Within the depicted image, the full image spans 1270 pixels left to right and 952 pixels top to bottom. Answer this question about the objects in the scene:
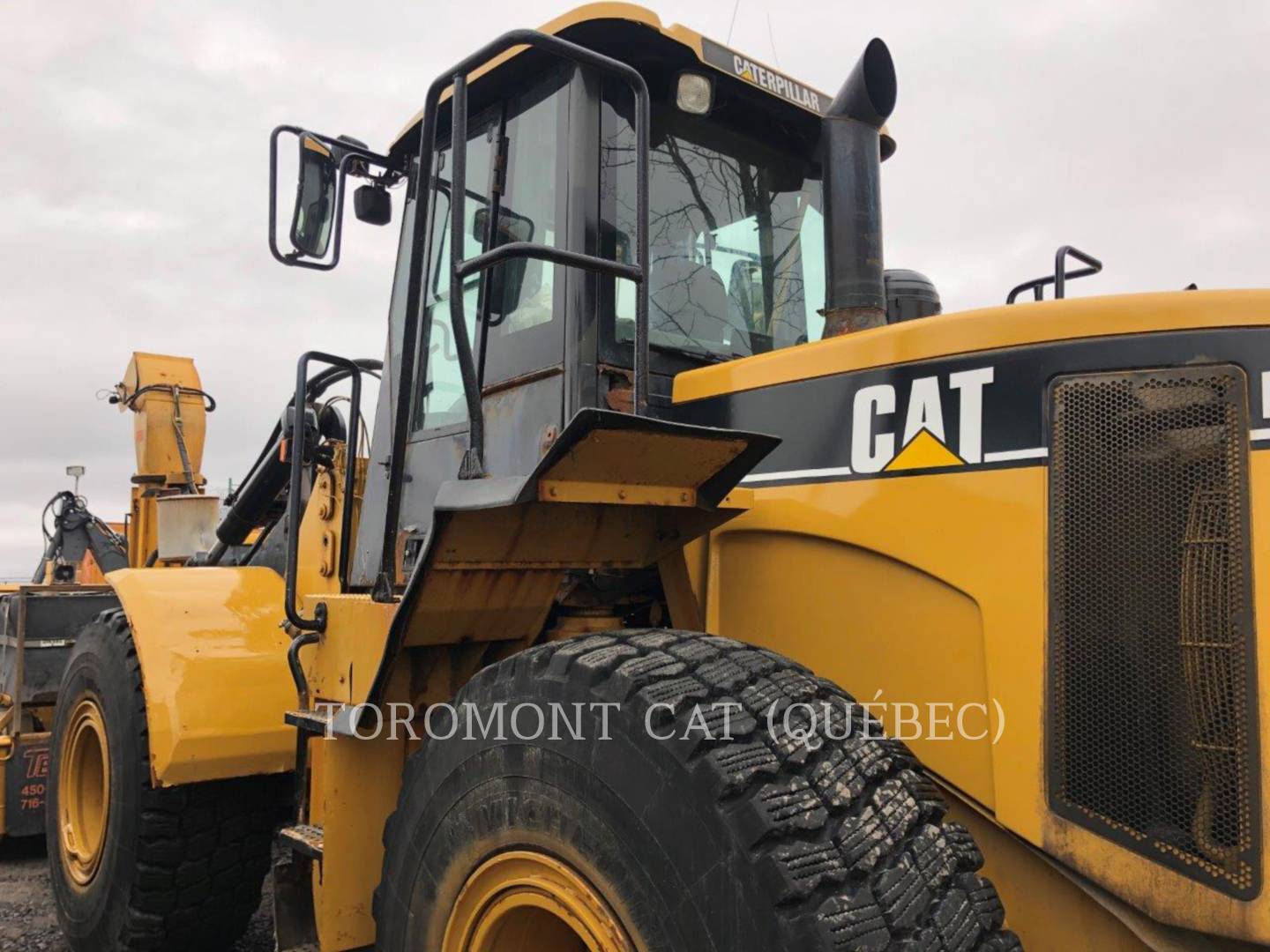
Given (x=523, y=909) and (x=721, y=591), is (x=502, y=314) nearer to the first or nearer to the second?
(x=721, y=591)

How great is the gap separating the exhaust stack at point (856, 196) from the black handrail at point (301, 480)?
1.74 meters

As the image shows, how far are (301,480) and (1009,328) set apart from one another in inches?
98.1

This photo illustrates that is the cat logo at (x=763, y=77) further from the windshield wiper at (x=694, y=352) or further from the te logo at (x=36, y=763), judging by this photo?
the te logo at (x=36, y=763)

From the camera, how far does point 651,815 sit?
1.80 m

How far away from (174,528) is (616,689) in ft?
15.7

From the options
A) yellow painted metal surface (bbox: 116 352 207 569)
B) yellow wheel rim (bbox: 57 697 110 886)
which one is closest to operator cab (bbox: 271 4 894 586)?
yellow wheel rim (bbox: 57 697 110 886)

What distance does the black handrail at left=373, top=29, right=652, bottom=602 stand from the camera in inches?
90.8

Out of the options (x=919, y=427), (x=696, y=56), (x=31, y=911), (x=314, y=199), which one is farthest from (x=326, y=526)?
(x=919, y=427)

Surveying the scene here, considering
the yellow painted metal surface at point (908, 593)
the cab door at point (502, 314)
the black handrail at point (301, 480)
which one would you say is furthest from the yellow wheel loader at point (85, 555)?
the yellow painted metal surface at point (908, 593)

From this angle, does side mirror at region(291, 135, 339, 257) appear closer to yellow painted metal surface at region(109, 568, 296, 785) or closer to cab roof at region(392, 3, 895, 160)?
cab roof at region(392, 3, 895, 160)

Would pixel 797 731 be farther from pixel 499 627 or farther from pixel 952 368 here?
pixel 499 627

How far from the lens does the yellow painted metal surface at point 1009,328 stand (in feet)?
6.25

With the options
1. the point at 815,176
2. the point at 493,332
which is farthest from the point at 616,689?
the point at 815,176

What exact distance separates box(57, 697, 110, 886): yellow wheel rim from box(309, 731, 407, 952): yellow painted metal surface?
1.72 metres
